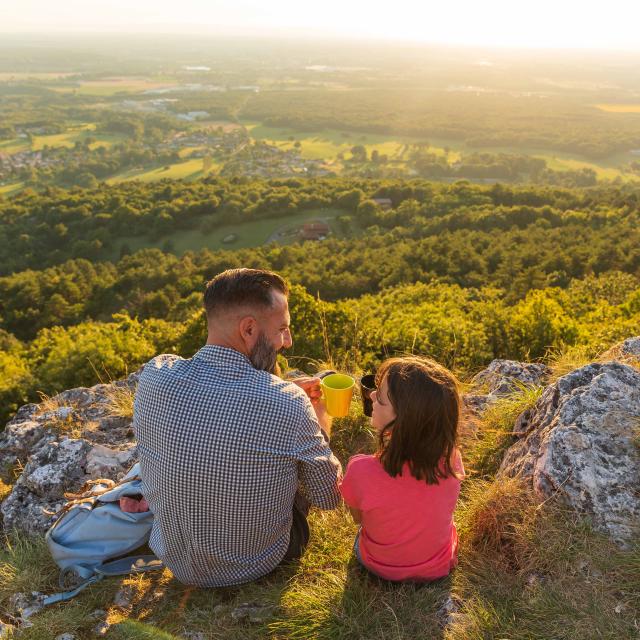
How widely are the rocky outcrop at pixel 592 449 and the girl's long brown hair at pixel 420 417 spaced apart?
0.92 meters

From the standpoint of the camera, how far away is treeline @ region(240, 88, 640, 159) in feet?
333

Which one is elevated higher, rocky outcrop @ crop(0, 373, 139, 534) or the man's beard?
the man's beard

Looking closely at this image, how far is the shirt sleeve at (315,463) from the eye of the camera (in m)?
2.54

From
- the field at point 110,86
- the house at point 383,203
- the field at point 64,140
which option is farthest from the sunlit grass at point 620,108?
the field at point 110,86

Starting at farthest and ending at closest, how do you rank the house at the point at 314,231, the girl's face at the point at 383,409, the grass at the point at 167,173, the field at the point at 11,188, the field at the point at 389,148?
the field at the point at 389,148 → the grass at the point at 167,173 → the field at the point at 11,188 → the house at the point at 314,231 → the girl's face at the point at 383,409

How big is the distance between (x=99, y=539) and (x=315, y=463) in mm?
1759

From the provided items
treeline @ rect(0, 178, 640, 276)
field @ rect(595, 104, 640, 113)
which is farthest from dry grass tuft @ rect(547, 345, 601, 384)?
Result: field @ rect(595, 104, 640, 113)

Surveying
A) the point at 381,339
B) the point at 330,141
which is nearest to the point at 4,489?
the point at 381,339

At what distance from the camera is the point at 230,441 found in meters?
2.48

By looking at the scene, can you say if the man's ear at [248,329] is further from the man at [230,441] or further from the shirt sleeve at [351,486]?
the shirt sleeve at [351,486]

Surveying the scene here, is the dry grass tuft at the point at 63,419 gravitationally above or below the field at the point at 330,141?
above

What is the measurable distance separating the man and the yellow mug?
661mm

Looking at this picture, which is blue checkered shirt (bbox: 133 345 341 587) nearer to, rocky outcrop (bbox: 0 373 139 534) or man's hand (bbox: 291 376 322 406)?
man's hand (bbox: 291 376 322 406)

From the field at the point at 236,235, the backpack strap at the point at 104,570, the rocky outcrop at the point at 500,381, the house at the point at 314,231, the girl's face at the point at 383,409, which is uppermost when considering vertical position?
the girl's face at the point at 383,409
